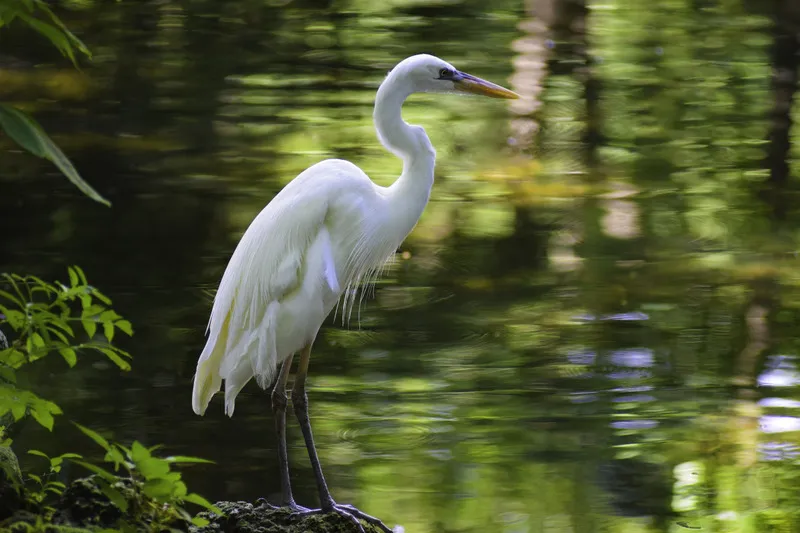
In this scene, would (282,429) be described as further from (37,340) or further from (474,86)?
(474,86)

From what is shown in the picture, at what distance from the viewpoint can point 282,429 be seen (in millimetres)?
3145

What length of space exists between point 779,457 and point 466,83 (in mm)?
1742

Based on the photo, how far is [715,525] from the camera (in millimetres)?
3586

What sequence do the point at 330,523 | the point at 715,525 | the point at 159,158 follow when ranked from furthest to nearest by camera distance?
1. the point at 159,158
2. the point at 715,525
3. the point at 330,523

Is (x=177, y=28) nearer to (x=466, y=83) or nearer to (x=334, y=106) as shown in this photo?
(x=334, y=106)

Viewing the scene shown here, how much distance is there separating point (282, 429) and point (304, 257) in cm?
49

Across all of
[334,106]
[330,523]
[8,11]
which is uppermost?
[8,11]

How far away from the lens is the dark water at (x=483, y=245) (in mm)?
3867

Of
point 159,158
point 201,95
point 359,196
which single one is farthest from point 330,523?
point 201,95

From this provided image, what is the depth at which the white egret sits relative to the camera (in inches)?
124

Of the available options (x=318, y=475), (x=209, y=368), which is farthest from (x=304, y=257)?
(x=318, y=475)

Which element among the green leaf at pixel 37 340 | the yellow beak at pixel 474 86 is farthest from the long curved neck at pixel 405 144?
the green leaf at pixel 37 340

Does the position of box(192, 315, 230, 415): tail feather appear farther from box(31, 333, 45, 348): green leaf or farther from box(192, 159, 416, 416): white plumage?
box(31, 333, 45, 348): green leaf

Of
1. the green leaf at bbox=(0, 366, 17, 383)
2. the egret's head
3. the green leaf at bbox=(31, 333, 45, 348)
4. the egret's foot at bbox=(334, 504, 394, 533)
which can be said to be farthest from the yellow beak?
the green leaf at bbox=(0, 366, 17, 383)
